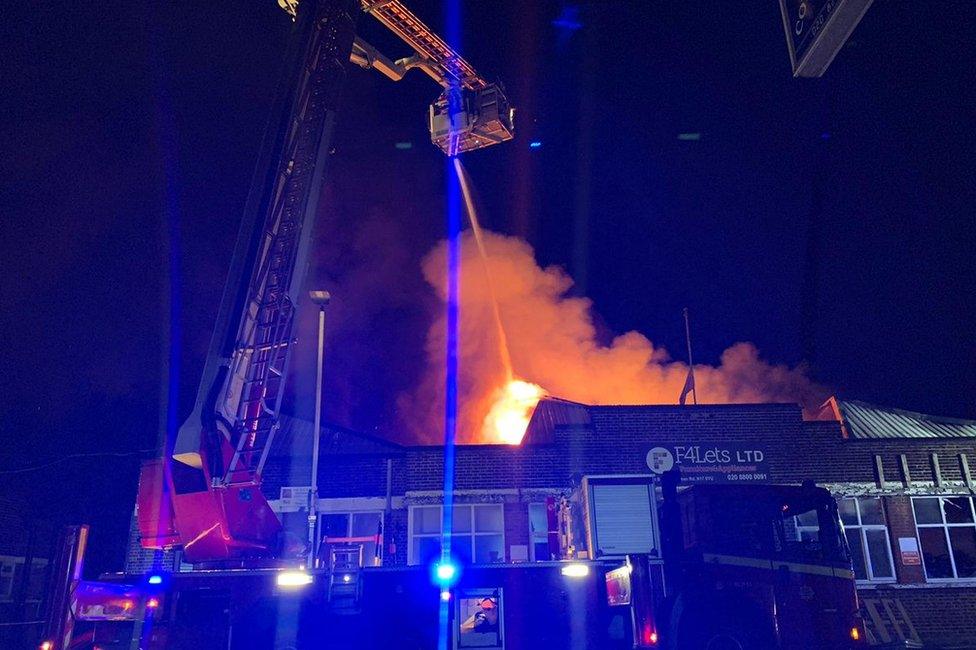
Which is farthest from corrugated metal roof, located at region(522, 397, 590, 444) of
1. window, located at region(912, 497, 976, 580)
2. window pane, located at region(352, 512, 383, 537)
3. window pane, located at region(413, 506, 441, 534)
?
window, located at region(912, 497, 976, 580)

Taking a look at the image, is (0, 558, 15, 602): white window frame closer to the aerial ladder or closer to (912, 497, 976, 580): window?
the aerial ladder

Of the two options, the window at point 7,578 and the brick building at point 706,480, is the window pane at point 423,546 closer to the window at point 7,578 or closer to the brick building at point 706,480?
the brick building at point 706,480

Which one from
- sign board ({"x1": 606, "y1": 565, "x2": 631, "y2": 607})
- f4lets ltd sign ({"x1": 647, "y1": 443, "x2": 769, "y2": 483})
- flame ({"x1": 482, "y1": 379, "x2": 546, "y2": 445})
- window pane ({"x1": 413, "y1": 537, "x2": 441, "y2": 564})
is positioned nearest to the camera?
sign board ({"x1": 606, "y1": 565, "x2": 631, "y2": 607})

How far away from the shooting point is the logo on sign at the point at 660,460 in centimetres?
1764

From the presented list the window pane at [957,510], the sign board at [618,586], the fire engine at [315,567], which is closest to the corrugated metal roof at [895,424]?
the window pane at [957,510]

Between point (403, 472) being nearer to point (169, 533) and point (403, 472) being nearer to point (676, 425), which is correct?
point (676, 425)

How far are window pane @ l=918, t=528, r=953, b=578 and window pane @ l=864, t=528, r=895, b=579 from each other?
0.86 meters

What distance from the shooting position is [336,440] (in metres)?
20.3

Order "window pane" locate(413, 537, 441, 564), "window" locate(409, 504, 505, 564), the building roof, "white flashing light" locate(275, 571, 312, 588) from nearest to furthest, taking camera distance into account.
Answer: "white flashing light" locate(275, 571, 312, 588) < "window pane" locate(413, 537, 441, 564) < "window" locate(409, 504, 505, 564) < the building roof

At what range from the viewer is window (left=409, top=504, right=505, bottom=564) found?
654 inches

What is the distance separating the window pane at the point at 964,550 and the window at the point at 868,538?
163 centimetres

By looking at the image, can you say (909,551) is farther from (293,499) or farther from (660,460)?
(293,499)

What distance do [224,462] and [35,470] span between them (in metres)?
14.2

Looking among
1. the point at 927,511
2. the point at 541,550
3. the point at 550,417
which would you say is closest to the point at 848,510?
the point at 927,511
